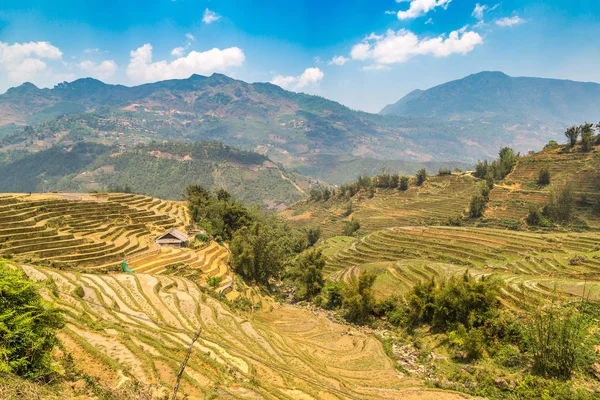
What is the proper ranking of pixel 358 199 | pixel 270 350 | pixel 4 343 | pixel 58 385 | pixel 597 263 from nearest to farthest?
1. pixel 4 343
2. pixel 58 385
3. pixel 270 350
4. pixel 597 263
5. pixel 358 199

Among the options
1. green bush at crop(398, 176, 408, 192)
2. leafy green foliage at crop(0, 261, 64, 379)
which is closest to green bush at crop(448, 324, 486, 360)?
leafy green foliage at crop(0, 261, 64, 379)

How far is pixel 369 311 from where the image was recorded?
3534 cm

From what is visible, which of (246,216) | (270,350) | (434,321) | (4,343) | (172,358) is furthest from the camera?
(246,216)

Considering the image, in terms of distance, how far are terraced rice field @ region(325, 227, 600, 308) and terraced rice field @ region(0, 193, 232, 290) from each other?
78.1 ft

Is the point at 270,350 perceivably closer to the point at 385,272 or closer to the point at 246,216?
the point at 385,272

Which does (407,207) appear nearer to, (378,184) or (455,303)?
(378,184)

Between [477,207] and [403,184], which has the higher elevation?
[403,184]

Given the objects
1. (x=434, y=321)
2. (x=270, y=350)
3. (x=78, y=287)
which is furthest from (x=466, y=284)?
(x=78, y=287)

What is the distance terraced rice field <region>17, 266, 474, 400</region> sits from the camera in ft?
43.7

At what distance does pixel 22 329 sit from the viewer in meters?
8.89

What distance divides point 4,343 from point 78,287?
15891 mm

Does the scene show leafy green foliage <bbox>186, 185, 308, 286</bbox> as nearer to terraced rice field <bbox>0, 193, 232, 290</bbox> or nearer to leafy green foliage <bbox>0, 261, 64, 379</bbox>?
terraced rice field <bbox>0, 193, 232, 290</bbox>

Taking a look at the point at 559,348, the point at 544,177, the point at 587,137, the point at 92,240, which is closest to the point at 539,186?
the point at 544,177

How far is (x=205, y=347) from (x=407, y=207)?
85.8 meters
